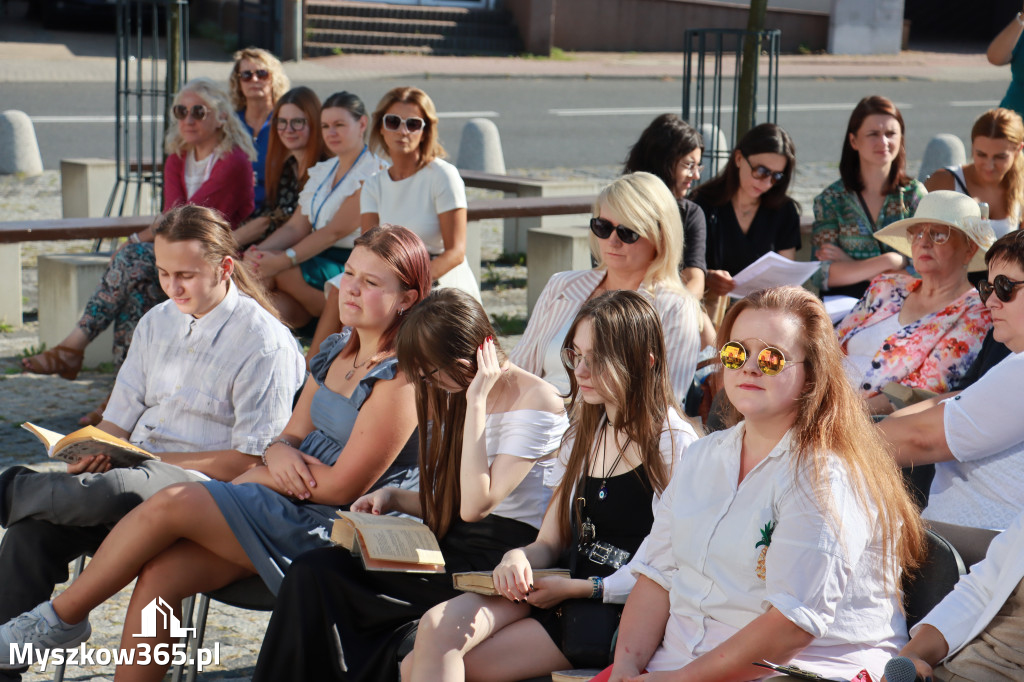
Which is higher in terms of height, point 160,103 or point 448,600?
point 160,103

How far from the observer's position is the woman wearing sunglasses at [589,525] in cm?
318

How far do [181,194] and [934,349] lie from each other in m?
4.77

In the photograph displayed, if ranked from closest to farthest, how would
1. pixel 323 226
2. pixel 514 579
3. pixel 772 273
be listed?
1. pixel 514 579
2. pixel 772 273
3. pixel 323 226

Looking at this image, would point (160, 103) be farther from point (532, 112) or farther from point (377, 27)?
point (377, 27)

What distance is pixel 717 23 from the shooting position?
25297 millimetres

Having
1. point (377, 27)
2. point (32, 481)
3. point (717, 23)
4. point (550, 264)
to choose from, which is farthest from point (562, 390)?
point (717, 23)

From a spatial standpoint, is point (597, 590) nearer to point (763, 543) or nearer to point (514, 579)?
point (514, 579)

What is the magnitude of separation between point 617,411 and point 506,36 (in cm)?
2197

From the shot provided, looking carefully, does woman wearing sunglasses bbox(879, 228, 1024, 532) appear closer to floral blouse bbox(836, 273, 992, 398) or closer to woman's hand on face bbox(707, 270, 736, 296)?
floral blouse bbox(836, 273, 992, 398)

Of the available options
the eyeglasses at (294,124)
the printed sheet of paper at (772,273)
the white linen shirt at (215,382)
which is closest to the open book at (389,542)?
the white linen shirt at (215,382)

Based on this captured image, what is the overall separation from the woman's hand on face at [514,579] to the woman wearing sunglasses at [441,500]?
344 mm

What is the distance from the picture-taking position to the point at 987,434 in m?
3.44

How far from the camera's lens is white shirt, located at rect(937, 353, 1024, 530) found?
134 inches

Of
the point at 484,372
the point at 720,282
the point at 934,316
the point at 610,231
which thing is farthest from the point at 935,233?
the point at 484,372
